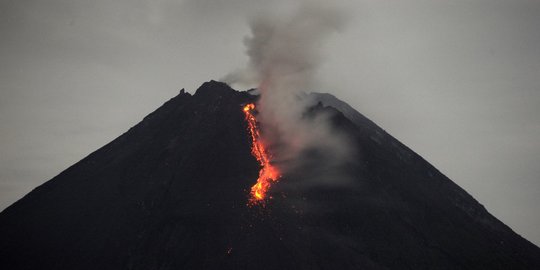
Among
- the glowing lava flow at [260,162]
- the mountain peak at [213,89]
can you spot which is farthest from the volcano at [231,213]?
the glowing lava flow at [260,162]

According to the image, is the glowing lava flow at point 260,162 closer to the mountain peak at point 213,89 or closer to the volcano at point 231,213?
the volcano at point 231,213

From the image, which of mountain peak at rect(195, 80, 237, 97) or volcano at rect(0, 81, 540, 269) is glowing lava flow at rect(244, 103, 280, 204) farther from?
mountain peak at rect(195, 80, 237, 97)

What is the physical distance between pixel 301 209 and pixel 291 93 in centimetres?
Answer: 2491

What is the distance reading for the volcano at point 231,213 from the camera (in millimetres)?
39344

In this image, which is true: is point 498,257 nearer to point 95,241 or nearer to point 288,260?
point 288,260

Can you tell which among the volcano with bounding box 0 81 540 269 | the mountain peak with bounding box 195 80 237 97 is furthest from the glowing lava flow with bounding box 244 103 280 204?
the mountain peak with bounding box 195 80 237 97

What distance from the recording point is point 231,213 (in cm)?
4159

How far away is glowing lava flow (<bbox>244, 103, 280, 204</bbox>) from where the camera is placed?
44903mm

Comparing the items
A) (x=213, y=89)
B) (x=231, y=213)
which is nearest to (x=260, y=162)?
(x=231, y=213)

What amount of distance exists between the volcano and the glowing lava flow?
0.86 metres

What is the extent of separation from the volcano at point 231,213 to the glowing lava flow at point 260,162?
2.82 feet

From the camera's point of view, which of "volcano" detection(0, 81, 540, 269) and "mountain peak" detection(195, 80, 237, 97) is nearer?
"volcano" detection(0, 81, 540, 269)

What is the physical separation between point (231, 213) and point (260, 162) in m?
10.2

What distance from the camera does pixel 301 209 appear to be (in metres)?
44.8
